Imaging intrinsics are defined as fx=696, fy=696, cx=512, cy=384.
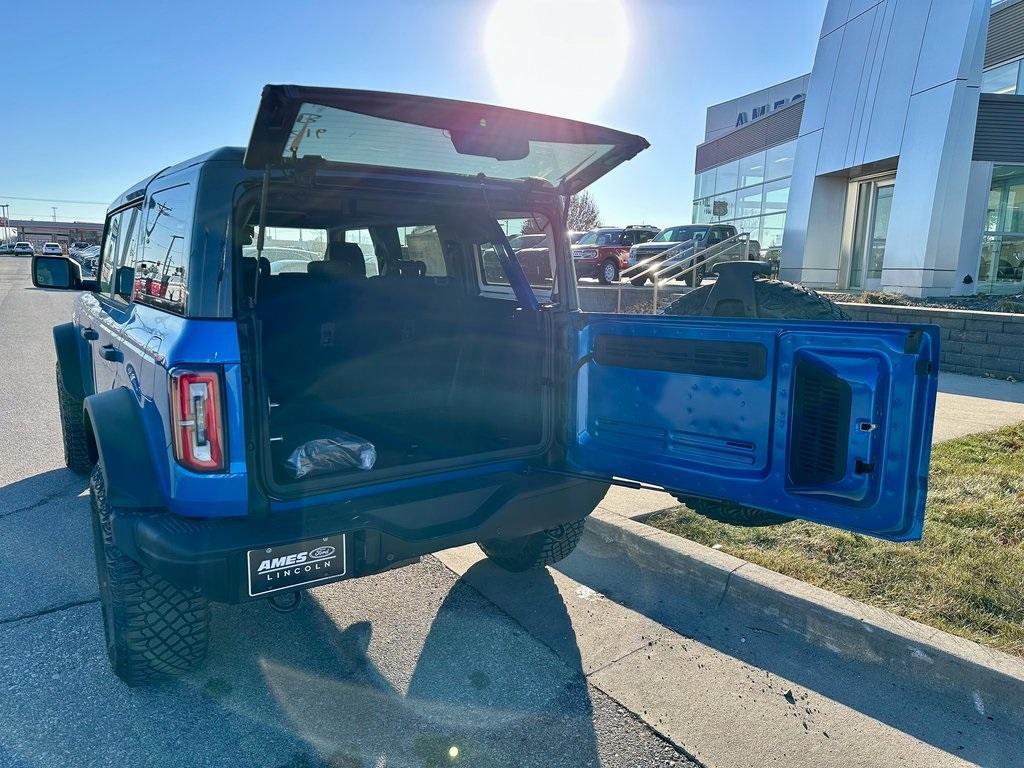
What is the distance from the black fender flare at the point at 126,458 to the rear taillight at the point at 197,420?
22cm

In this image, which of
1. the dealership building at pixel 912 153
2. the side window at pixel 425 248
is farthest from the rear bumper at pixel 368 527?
the dealership building at pixel 912 153

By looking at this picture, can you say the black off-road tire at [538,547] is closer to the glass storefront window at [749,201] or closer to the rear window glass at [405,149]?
the rear window glass at [405,149]

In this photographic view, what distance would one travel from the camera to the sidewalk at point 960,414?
424cm

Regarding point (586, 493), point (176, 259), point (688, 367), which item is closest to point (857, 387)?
point (688, 367)

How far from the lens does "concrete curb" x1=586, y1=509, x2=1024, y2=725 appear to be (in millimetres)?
2527

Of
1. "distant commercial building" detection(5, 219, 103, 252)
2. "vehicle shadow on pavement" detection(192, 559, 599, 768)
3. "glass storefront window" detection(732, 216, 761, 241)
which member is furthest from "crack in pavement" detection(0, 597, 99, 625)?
"distant commercial building" detection(5, 219, 103, 252)

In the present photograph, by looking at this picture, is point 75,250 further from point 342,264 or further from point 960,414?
point 960,414

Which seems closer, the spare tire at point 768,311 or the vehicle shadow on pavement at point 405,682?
the vehicle shadow on pavement at point 405,682

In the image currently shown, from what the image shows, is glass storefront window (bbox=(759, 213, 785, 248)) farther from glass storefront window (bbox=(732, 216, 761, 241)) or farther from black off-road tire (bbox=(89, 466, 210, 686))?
black off-road tire (bbox=(89, 466, 210, 686))

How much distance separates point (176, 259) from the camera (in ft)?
8.27

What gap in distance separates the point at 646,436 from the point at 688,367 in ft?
1.14

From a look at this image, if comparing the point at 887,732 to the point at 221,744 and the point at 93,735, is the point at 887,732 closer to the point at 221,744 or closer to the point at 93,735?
the point at 221,744

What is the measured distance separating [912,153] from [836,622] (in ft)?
50.0

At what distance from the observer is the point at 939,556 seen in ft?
11.1
